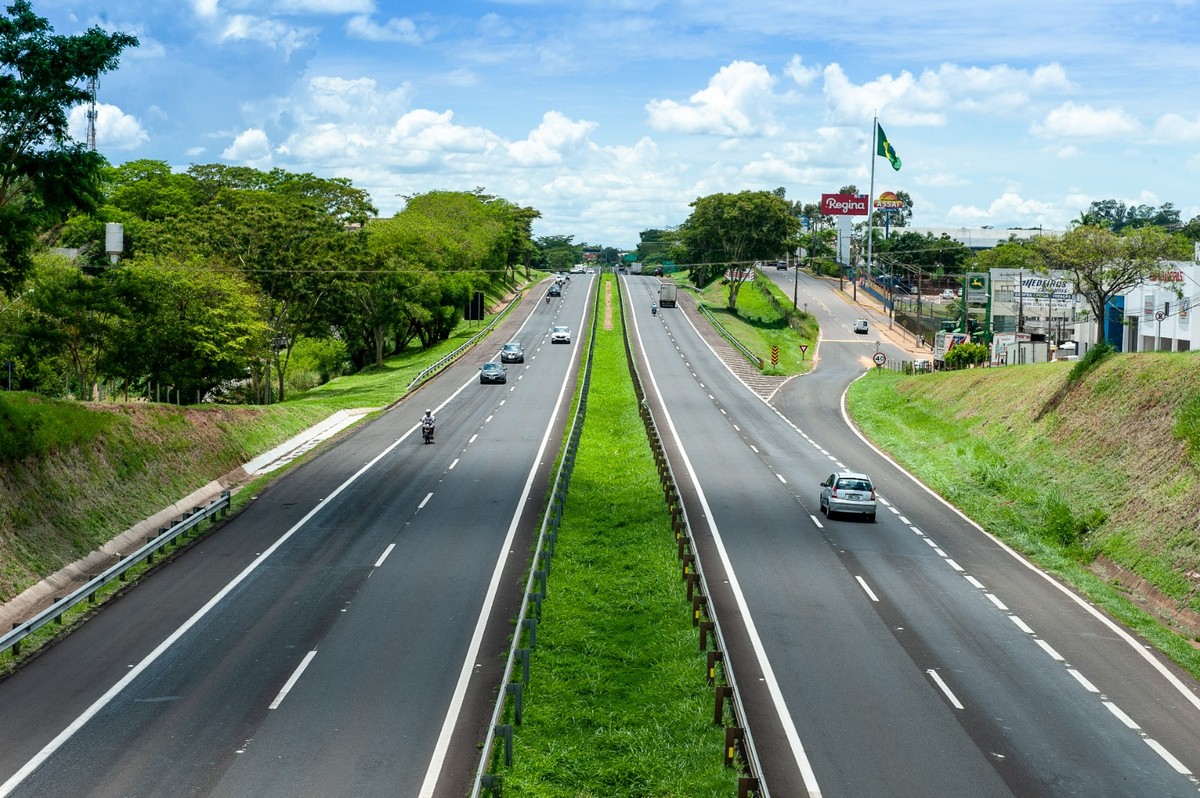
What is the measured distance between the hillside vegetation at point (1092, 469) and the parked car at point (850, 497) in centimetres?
396

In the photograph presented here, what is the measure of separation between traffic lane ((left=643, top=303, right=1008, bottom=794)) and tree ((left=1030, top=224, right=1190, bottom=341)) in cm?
1937

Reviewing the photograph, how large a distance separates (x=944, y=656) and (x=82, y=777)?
15.2m

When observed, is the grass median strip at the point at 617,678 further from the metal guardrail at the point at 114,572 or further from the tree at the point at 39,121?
the tree at the point at 39,121

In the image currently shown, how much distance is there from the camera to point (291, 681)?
2017 cm

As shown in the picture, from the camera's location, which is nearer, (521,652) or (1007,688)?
(521,652)

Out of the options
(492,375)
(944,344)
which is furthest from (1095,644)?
(944,344)

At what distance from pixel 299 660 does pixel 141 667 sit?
2.85m

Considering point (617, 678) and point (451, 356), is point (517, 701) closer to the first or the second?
point (617, 678)

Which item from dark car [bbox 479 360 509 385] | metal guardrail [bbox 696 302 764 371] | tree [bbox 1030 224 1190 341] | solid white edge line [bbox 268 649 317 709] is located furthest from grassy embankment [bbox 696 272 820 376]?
solid white edge line [bbox 268 649 317 709]

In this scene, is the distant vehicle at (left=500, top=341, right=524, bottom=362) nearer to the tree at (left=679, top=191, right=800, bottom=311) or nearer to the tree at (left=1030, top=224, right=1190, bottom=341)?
the tree at (left=1030, top=224, right=1190, bottom=341)

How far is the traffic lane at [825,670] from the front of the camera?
16594mm

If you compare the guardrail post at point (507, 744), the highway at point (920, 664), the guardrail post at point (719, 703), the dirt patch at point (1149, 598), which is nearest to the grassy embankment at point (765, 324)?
the highway at point (920, 664)

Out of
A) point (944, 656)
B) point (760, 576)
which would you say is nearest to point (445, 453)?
point (760, 576)

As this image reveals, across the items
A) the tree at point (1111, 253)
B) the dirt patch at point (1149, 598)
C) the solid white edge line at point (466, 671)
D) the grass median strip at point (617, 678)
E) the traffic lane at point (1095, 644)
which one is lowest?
the dirt patch at point (1149, 598)
